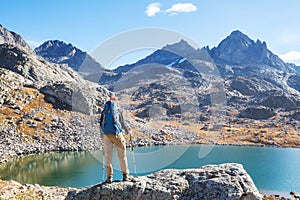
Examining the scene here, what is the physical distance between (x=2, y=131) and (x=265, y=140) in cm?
9941

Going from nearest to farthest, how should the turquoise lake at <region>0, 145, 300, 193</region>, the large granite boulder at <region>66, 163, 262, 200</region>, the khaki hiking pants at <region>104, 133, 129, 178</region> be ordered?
the large granite boulder at <region>66, 163, 262, 200</region>, the khaki hiking pants at <region>104, 133, 129, 178</region>, the turquoise lake at <region>0, 145, 300, 193</region>

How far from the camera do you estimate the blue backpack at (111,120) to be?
11914 mm

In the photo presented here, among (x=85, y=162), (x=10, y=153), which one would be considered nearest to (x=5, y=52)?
(x=10, y=153)

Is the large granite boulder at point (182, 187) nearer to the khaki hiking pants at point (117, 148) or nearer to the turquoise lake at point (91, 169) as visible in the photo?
the khaki hiking pants at point (117, 148)

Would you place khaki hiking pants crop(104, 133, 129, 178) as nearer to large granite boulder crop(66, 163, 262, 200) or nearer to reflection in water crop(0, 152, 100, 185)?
large granite boulder crop(66, 163, 262, 200)

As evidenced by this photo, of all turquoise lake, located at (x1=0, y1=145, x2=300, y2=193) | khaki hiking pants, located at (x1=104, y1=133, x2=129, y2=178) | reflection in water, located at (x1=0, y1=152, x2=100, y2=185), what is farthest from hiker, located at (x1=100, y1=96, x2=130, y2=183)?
reflection in water, located at (x1=0, y1=152, x2=100, y2=185)

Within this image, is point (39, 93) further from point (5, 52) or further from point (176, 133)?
point (176, 133)

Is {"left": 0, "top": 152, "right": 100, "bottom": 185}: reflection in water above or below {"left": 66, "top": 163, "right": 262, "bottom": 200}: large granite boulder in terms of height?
below

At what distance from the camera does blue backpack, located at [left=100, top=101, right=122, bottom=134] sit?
11.9 metres

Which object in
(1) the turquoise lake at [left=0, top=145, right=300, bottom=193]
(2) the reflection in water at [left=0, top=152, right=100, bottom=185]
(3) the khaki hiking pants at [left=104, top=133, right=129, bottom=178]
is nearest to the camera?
(3) the khaki hiking pants at [left=104, top=133, right=129, bottom=178]

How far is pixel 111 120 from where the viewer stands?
1198 centimetres

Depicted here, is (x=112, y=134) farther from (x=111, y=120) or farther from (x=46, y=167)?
(x=46, y=167)

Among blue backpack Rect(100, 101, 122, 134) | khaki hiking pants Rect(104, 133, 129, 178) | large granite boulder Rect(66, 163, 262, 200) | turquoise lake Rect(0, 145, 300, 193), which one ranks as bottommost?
turquoise lake Rect(0, 145, 300, 193)

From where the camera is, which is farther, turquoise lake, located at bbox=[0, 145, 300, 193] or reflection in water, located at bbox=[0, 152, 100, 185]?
reflection in water, located at bbox=[0, 152, 100, 185]
